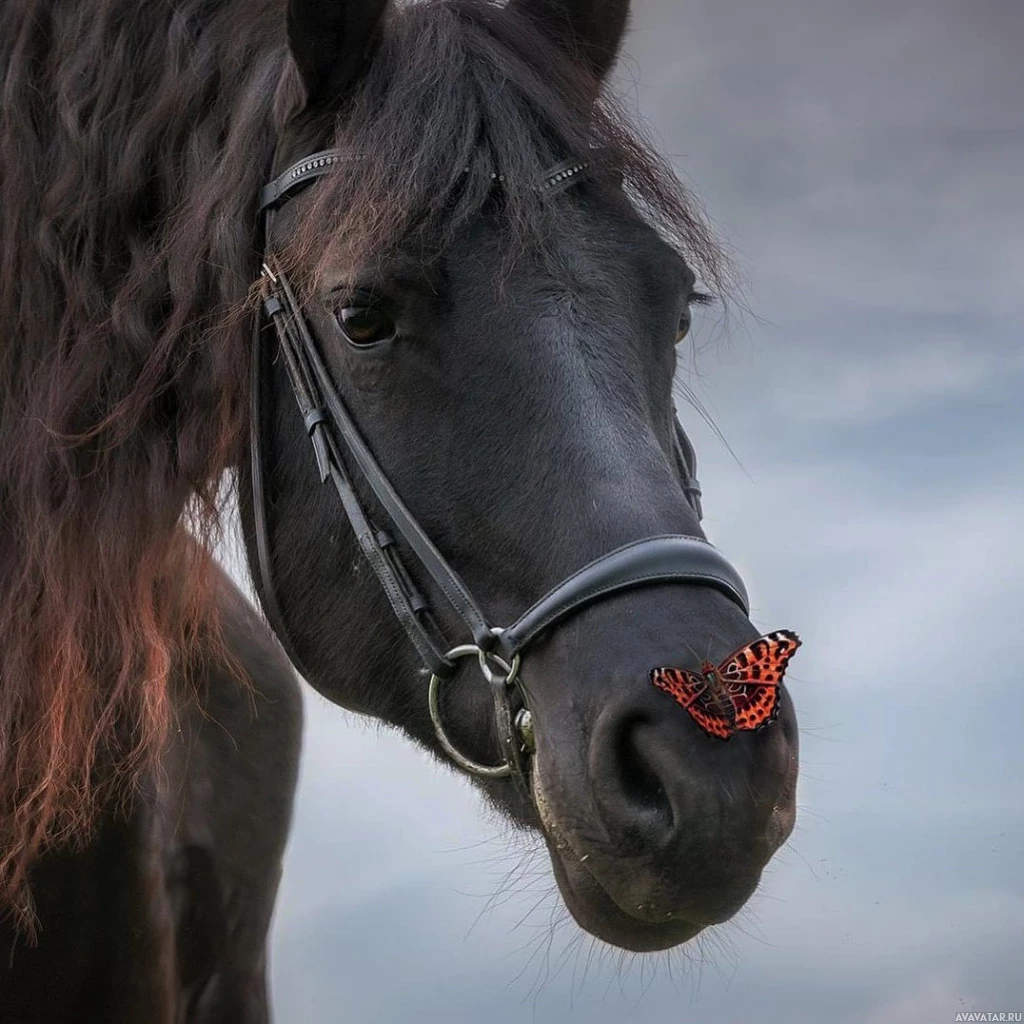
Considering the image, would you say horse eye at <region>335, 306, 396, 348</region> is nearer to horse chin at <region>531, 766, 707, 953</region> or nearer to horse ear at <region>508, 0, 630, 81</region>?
horse chin at <region>531, 766, 707, 953</region>

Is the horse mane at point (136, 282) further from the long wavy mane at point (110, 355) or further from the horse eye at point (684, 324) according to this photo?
the horse eye at point (684, 324)

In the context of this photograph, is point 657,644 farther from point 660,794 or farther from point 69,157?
point 69,157

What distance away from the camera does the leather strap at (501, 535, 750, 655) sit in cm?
243

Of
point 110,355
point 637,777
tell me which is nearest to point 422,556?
point 637,777

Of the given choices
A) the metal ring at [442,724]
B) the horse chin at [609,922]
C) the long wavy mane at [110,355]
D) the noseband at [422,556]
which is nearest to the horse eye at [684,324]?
the noseband at [422,556]

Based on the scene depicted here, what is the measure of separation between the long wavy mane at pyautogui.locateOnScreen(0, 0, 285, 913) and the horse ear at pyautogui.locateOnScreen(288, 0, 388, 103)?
153mm

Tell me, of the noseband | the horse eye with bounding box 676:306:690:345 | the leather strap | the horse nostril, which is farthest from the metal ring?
the horse eye with bounding box 676:306:690:345

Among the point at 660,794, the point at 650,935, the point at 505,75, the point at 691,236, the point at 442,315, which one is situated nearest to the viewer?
the point at 660,794

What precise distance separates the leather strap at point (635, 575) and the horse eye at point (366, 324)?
711 millimetres

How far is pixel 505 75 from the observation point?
120 inches

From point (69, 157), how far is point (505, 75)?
1112 mm

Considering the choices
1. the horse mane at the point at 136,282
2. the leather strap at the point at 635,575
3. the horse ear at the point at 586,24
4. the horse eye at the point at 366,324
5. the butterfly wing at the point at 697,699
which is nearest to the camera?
the butterfly wing at the point at 697,699

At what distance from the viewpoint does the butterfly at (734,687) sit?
2.22m

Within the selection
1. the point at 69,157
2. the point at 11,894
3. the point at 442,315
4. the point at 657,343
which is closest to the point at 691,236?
the point at 657,343
